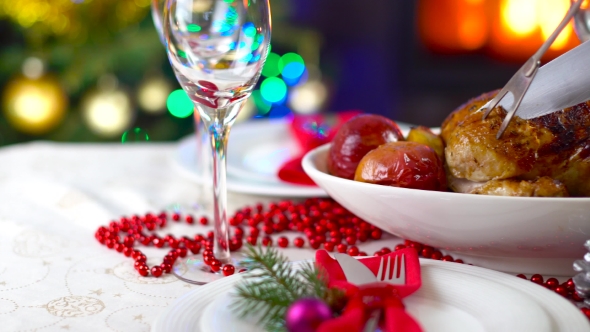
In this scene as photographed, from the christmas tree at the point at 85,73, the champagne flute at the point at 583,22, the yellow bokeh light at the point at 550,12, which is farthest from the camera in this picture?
the yellow bokeh light at the point at 550,12

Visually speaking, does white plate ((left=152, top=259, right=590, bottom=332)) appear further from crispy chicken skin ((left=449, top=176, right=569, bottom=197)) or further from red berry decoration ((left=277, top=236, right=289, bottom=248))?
red berry decoration ((left=277, top=236, right=289, bottom=248))

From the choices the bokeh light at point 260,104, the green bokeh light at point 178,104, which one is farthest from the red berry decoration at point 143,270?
the bokeh light at point 260,104

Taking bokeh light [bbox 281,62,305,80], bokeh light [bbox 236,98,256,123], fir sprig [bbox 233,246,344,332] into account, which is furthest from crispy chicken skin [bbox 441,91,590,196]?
bokeh light [bbox 281,62,305,80]

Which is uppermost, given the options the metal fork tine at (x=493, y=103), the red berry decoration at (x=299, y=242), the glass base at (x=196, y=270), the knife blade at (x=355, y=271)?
the metal fork tine at (x=493, y=103)

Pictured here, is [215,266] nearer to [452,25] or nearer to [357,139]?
[357,139]

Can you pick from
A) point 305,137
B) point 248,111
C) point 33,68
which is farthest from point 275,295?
point 248,111

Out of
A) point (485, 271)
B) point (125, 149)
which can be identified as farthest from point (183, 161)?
point (485, 271)

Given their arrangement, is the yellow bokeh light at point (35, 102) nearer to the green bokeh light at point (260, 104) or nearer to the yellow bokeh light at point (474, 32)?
the green bokeh light at point (260, 104)
